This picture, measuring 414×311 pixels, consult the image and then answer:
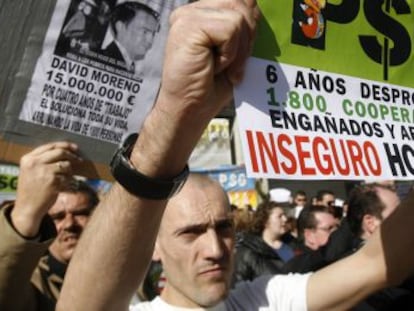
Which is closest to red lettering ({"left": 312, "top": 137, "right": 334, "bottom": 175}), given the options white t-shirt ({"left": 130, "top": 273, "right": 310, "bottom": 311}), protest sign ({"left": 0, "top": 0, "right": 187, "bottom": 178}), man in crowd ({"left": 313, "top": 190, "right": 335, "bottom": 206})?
protest sign ({"left": 0, "top": 0, "right": 187, "bottom": 178})

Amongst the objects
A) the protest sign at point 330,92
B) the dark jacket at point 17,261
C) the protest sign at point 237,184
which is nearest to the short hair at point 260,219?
the protest sign at point 237,184

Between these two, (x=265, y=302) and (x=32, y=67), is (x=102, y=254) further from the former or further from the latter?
(x=265, y=302)

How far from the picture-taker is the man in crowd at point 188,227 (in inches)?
47.4

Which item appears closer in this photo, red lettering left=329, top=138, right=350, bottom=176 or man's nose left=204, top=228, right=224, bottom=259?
red lettering left=329, top=138, right=350, bottom=176

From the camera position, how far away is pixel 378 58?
1.69 meters

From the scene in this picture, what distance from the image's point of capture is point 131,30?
1.80 m

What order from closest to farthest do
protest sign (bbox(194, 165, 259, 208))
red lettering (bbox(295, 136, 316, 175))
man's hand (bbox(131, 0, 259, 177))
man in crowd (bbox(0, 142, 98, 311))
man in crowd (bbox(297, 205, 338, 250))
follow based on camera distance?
man's hand (bbox(131, 0, 259, 177)), red lettering (bbox(295, 136, 316, 175)), man in crowd (bbox(0, 142, 98, 311)), man in crowd (bbox(297, 205, 338, 250)), protest sign (bbox(194, 165, 259, 208))

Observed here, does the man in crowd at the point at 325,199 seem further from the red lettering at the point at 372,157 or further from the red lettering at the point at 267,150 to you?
the red lettering at the point at 267,150

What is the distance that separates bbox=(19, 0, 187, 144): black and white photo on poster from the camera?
1.79m

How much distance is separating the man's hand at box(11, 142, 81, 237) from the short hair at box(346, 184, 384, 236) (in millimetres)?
2470

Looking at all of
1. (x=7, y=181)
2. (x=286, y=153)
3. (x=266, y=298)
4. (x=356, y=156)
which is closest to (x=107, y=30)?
(x=286, y=153)

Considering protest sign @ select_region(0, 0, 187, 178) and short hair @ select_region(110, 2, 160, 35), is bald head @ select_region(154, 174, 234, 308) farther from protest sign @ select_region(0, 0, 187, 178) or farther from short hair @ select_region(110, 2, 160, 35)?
short hair @ select_region(110, 2, 160, 35)

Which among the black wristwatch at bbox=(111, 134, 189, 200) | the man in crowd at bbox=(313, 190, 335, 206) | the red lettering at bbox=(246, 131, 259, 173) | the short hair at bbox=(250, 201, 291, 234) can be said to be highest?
the red lettering at bbox=(246, 131, 259, 173)

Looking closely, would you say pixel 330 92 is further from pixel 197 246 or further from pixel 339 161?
pixel 197 246
